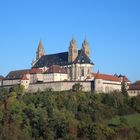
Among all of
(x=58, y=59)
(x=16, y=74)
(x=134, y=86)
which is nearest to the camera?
(x=134, y=86)

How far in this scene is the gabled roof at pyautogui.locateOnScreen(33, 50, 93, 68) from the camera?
319 feet

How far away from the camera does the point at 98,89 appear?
88.9 meters

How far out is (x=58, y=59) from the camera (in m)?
102

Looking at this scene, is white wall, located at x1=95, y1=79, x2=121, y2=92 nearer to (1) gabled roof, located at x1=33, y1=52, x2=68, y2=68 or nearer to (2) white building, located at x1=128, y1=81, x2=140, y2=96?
(2) white building, located at x1=128, y1=81, x2=140, y2=96

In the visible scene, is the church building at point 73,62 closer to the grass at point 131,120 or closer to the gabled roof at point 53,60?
the gabled roof at point 53,60

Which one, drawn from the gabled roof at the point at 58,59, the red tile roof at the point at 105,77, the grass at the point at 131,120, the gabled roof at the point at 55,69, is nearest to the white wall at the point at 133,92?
the red tile roof at the point at 105,77

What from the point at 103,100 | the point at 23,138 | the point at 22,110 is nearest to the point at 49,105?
the point at 22,110

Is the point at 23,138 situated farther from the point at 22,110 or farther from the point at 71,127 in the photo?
the point at 22,110

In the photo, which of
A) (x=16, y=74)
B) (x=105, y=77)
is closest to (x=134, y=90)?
(x=105, y=77)

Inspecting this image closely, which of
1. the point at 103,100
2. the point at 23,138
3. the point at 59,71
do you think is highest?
the point at 59,71

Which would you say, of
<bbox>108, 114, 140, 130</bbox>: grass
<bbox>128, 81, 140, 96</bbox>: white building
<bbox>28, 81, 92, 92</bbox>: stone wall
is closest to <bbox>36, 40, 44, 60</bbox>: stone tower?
<bbox>28, 81, 92, 92</bbox>: stone wall

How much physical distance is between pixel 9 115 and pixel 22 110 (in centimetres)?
308

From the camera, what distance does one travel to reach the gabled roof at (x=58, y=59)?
97.3 meters

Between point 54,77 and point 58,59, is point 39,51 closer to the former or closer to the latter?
point 58,59
